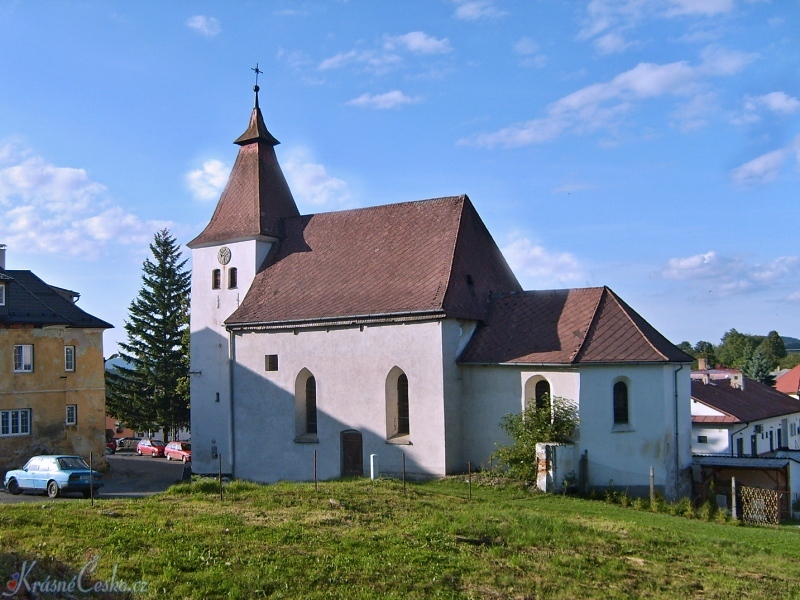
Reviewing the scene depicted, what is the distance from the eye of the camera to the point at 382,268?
97.7 feet

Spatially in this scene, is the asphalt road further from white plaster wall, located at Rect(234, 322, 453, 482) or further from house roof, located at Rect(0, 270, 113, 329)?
house roof, located at Rect(0, 270, 113, 329)

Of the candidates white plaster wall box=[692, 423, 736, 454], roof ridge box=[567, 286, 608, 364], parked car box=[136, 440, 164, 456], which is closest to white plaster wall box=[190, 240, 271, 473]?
roof ridge box=[567, 286, 608, 364]

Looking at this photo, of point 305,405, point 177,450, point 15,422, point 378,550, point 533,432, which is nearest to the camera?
point 378,550

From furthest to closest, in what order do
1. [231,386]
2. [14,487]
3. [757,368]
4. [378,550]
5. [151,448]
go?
[757,368], [151,448], [231,386], [14,487], [378,550]

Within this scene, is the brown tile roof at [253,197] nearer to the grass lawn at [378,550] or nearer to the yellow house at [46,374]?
the yellow house at [46,374]

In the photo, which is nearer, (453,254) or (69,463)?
(69,463)

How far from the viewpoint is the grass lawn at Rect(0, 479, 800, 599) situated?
11.8m

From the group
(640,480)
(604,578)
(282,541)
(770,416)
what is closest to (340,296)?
(640,480)

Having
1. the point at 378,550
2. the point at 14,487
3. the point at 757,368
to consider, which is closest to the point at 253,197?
the point at 14,487

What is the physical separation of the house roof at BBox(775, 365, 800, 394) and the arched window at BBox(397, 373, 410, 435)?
5667 centimetres

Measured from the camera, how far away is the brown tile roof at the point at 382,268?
2808 centimetres

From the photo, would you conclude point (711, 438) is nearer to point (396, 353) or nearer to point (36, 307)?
point (396, 353)

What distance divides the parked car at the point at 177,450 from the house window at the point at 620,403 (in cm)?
2725

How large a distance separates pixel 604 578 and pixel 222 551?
20.5 feet
